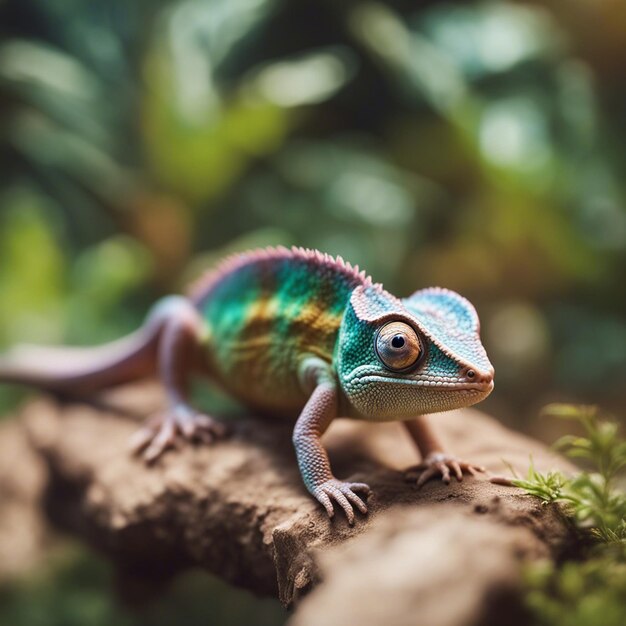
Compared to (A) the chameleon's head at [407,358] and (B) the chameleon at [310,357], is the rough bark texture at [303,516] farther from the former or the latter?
(A) the chameleon's head at [407,358]

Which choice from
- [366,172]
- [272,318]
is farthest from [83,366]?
[366,172]

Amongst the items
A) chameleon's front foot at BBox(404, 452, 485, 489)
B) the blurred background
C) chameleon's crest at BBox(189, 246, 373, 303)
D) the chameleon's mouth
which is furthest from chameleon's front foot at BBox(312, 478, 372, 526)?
the blurred background

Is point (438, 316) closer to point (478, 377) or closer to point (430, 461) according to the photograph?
point (478, 377)

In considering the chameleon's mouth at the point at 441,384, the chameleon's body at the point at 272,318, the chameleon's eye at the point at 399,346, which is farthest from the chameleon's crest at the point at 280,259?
the chameleon's mouth at the point at 441,384

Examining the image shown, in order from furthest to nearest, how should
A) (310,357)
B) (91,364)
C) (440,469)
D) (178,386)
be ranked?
(91,364), (178,386), (310,357), (440,469)

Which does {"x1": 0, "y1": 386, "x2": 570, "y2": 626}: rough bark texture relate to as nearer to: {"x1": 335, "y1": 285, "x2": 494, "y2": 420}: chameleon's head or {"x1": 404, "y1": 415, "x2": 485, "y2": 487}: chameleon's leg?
{"x1": 404, "y1": 415, "x2": 485, "y2": 487}: chameleon's leg
